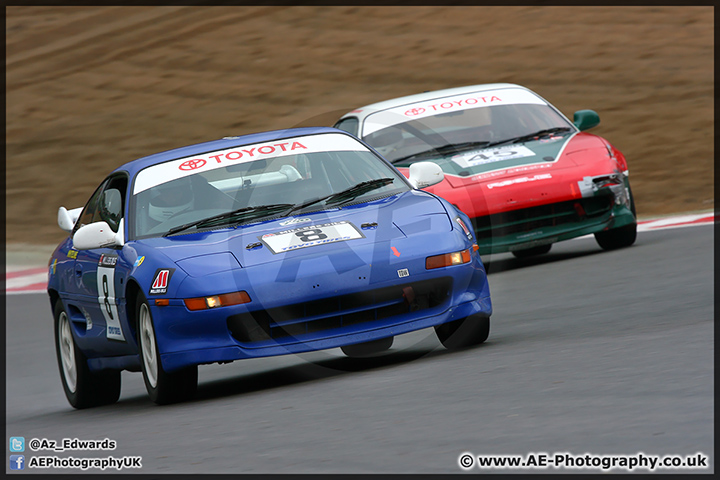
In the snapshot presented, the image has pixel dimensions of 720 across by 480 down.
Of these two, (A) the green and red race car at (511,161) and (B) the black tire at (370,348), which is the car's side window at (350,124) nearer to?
(A) the green and red race car at (511,161)

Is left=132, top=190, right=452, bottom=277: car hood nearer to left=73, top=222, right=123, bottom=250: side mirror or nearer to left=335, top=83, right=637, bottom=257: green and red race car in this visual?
left=73, top=222, right=123, bottom=250: side mirror

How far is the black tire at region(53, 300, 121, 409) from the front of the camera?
7.76 metres

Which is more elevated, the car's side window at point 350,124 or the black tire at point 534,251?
the car's side window at point 350,124

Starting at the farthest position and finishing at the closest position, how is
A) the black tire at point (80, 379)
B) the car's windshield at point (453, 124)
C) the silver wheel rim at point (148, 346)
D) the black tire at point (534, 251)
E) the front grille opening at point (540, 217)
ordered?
1. the black tire at point (534, 251)
2. the car's windshield at point (453, 124)
3. the front grille opening at point (540, 217)
4. the black tire at point (80, 379)
5. the silver wheel rim at point (148, 346)

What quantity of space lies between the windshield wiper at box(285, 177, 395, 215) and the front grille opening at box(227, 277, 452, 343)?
2.80ft

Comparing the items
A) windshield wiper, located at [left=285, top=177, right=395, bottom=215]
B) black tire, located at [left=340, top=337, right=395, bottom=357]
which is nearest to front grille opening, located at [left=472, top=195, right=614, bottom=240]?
black tire, located at [left=340, top=337, right=395, bottom=357]

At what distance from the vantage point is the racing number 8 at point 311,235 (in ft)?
21.0

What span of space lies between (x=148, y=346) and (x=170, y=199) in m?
1.03

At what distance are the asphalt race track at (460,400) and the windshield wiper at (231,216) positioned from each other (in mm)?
949

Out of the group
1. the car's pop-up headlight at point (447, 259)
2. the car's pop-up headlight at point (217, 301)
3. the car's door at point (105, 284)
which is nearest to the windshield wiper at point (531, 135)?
the car's door at point (105, 284)

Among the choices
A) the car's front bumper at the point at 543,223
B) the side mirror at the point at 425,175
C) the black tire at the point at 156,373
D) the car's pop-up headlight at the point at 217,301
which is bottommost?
the car's front bumper at the point at 543,223

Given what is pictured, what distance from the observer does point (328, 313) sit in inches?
248

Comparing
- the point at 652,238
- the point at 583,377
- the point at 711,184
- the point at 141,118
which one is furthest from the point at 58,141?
the point at 583,377

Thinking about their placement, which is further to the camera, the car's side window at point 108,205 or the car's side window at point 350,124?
the car's side window at point 350,124
